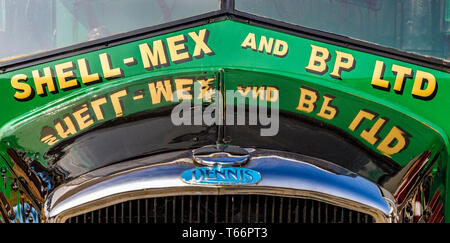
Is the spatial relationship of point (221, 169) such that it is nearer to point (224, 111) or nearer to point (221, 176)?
point (221, 176)

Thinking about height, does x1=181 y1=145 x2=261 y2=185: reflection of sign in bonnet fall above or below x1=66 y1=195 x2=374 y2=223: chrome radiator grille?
above

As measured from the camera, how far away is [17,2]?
2943 millimetres

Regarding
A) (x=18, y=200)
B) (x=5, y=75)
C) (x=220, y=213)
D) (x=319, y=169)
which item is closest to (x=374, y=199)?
(x=319, y=169)

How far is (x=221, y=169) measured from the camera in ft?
7.17

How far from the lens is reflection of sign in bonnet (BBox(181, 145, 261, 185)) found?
2.14 meters

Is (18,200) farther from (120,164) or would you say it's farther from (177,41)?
(177,41)

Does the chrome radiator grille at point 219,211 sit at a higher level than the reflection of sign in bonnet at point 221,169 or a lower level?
lower

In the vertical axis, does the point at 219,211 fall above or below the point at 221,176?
below

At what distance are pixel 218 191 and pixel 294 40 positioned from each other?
3.47 feet

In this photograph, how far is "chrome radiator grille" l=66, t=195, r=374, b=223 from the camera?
2160mm

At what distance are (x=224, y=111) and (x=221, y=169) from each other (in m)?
0.40

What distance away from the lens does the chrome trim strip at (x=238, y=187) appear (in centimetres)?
215

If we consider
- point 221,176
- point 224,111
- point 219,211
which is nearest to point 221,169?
point 221,176

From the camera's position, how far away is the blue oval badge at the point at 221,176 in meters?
2.14
